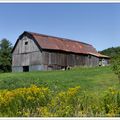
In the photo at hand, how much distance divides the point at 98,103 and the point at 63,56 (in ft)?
73.1

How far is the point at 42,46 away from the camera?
26.3 meters

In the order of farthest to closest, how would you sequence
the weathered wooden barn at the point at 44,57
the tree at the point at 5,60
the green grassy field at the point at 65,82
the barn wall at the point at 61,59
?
the tree at the point at 5,60
the barn wall at the point at 61,59
the weathered wooden barn at the point at 44,57
the green grassy field at the point at 65,82

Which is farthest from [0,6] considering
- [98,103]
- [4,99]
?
[98,103]

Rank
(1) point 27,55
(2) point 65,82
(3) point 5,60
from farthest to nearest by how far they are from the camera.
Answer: (3) point 5,60, (1) point 27,55, (2) point 65,82

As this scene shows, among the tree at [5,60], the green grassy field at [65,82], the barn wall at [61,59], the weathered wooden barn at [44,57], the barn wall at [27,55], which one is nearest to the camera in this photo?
the green grassy field at [65,82]

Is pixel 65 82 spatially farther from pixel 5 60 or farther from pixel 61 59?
pixel 5 60

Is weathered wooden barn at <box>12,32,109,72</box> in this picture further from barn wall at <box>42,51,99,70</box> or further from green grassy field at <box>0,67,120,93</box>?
green grassy field at <box>0,67,120,93</box>

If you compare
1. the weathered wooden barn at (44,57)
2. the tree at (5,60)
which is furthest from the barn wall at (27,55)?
the tree at (5,60)

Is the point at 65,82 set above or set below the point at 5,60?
below

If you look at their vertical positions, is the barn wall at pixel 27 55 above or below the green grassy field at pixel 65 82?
above

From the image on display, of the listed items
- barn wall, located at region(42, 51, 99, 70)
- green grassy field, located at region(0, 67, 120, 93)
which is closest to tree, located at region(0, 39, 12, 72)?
barn wall, located at region(42, 51, 99, 70)

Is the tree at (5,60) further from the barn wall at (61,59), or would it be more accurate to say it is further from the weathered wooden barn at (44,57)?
the barn wall at (61,59)

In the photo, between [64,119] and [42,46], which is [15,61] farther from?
[64,119]

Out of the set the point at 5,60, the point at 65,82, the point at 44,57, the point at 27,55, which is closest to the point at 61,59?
the point at 44,57
